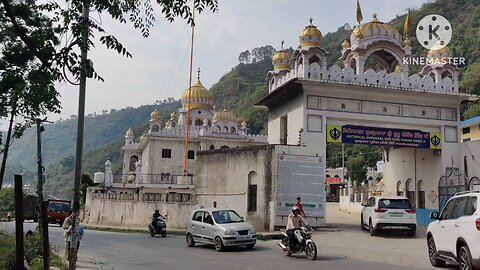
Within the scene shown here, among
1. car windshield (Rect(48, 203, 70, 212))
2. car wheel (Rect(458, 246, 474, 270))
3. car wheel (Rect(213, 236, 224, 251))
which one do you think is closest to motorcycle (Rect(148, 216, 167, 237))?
car wheel (Rect(213, 236, 224, 251))

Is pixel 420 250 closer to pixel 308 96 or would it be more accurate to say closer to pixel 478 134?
pixel 308 96

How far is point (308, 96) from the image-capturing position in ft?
71.8

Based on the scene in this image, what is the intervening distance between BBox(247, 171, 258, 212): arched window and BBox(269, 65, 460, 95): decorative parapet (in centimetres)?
496

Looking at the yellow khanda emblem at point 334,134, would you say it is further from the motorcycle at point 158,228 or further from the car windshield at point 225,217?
the motorcycle at point 158,228

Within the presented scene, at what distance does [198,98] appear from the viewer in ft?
197

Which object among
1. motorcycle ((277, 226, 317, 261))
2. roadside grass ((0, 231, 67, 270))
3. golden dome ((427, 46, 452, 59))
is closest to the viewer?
roadside grass ((0, 231, 67, 270))

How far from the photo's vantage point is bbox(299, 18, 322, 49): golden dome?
2277 cm

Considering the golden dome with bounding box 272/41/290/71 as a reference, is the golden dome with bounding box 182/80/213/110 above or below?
above

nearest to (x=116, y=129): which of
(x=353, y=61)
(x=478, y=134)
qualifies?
(x=478, y=134)

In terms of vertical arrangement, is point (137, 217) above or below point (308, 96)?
below

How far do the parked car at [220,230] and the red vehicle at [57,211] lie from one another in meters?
18.4

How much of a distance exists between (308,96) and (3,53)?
1465 cm

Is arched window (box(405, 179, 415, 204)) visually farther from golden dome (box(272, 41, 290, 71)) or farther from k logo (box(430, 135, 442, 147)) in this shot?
golden dome (box(272, 41, 290, 71))

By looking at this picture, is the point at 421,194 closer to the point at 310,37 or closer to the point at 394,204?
the point at 394,204
